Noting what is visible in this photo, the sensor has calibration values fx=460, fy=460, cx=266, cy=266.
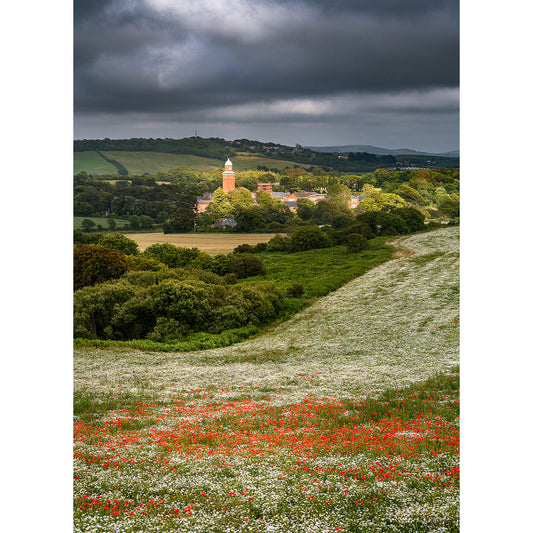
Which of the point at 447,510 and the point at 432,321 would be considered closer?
the point at 447,510

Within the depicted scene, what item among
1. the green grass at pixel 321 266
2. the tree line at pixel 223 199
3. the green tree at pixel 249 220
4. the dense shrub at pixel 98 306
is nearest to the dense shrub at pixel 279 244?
the green grass at pixel 321 266

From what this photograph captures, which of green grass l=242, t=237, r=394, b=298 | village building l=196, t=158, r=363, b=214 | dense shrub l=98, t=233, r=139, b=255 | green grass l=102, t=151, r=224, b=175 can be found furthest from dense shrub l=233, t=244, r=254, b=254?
dense shrub l=98, t=233, r=139, b=255

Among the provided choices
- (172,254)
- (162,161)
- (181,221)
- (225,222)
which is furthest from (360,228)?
(162,161)

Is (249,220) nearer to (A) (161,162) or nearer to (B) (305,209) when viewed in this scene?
(B) (305,209)
